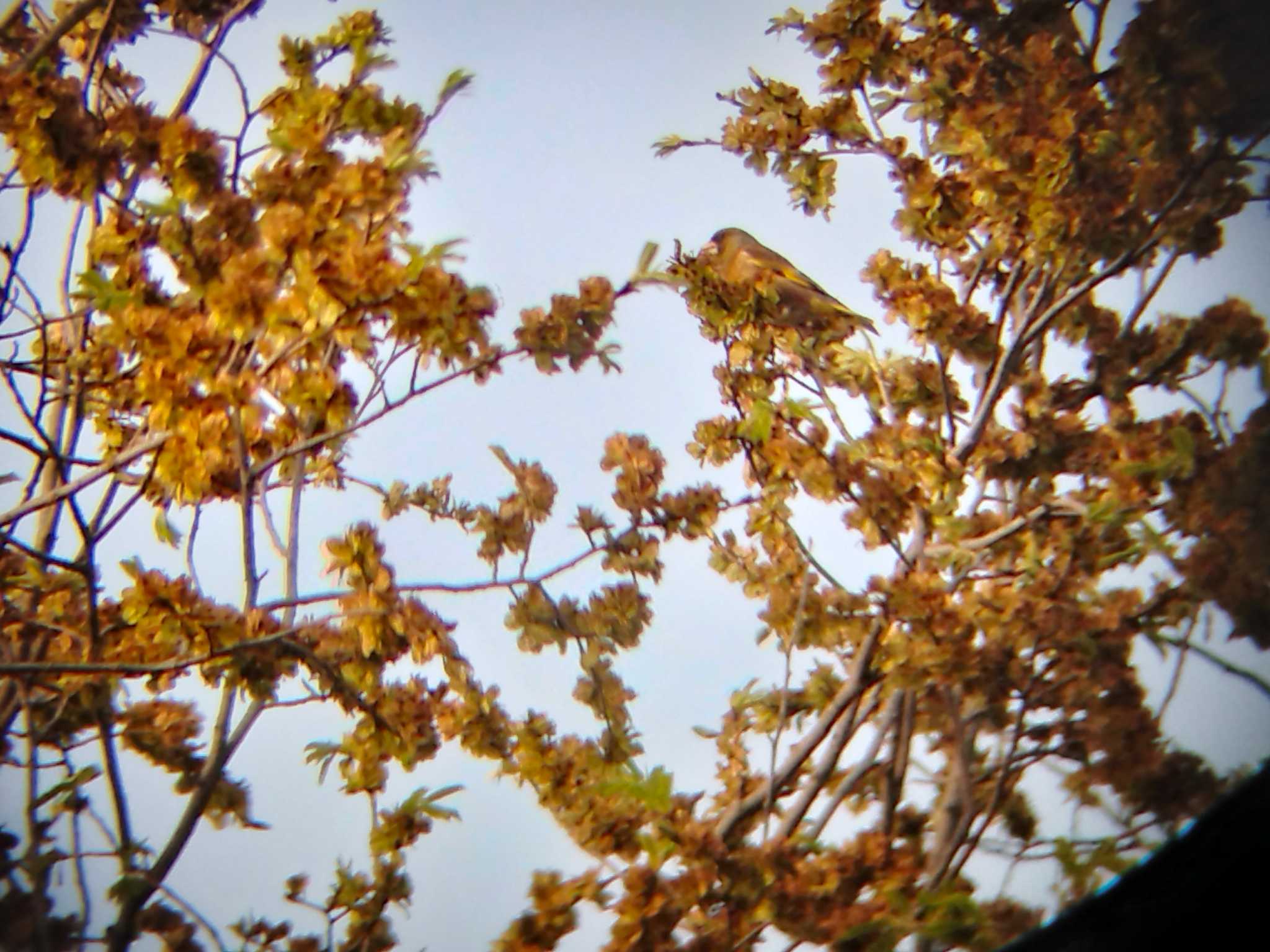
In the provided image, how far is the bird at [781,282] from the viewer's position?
90cm

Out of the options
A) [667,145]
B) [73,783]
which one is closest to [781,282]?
[667,145]

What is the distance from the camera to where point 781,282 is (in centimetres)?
93

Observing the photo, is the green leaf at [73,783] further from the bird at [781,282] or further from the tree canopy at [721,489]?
the bird at [781,282]

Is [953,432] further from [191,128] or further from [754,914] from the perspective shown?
[191,128]

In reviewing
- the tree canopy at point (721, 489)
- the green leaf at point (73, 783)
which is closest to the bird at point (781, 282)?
the tree canopy at point (721, 489)

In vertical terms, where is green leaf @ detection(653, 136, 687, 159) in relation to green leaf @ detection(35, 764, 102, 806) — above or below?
above

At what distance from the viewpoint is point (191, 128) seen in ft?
2.72

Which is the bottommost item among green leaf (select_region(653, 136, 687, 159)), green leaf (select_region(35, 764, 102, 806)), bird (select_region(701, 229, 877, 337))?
green leaf (select_region(35, 764, 102, 806))

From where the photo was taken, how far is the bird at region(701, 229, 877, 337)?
2.94 ft

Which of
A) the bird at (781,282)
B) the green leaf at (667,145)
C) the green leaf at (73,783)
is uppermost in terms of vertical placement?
the green leaf at (667,145)

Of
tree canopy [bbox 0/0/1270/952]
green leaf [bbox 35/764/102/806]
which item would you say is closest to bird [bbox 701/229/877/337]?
tree canopy [bbox 0/0/1270/952]

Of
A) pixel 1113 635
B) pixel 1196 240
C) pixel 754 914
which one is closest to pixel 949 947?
pixel 754 914

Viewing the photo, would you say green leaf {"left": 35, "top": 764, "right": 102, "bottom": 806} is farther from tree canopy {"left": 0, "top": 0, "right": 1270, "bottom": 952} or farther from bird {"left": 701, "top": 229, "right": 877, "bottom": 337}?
bird {"left": 701, "top": 229, "right": 877, "bottom": 337}

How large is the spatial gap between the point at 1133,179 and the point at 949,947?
25.6 inches
